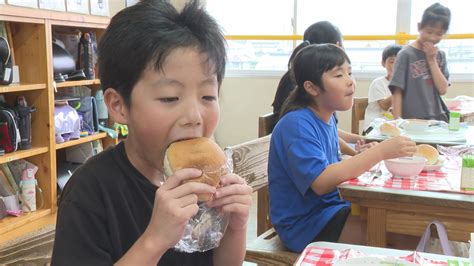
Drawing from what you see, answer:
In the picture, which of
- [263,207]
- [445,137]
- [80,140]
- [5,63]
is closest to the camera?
[263,207]

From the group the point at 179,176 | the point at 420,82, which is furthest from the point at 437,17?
the point at 179,176

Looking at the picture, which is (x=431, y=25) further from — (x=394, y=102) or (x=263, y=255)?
(x=263, y=255)

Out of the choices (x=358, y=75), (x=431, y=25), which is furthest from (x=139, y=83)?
(x=358, y=75)

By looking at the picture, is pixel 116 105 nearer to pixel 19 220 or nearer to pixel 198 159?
pixel 198 159

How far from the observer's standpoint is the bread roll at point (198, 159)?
0.91m

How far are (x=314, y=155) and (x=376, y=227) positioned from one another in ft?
1.08

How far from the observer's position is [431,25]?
3.21m

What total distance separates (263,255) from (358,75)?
357 cm

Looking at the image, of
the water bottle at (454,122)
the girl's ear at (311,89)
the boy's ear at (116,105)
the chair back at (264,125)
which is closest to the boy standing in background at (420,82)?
the water bottle at (454,122)

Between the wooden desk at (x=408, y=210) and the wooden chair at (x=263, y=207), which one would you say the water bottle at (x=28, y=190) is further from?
the wooden desk at (x=408, y=210)

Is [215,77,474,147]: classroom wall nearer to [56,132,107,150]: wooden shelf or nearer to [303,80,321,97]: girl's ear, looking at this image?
[56,132,107,150]: wooden shelf

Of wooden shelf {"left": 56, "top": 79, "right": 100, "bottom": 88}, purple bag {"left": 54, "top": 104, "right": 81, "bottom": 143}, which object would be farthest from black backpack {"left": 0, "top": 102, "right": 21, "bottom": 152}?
wooden shelf {"left": 56, "top": 79, "right": 100, "bottom": 88}

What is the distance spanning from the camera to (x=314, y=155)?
5.90 ft

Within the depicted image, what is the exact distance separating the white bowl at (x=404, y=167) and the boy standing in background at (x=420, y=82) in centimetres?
170
